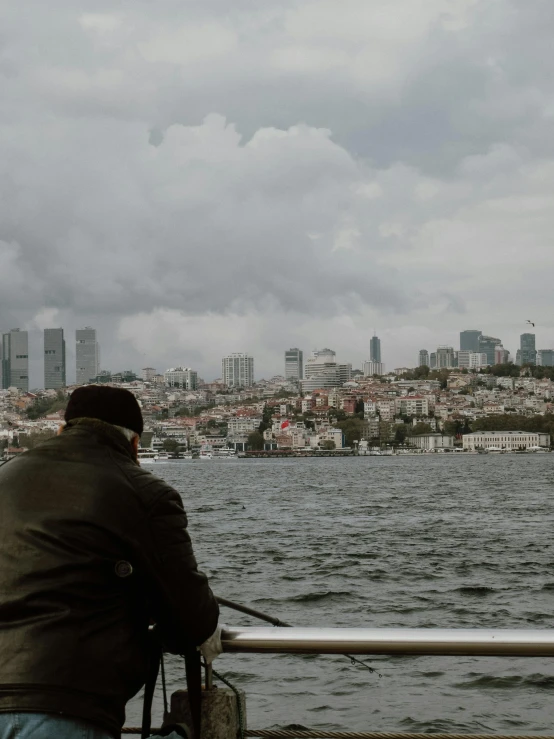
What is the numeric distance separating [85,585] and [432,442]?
148 metres

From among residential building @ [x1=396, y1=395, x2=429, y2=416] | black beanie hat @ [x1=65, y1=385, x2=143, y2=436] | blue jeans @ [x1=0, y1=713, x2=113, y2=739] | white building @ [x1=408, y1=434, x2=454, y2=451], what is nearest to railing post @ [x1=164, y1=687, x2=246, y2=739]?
blue jeans @ [x1=0, y1=713, x2=113, y2=739]

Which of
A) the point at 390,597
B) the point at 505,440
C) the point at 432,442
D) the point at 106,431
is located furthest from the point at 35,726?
the point at 432,442

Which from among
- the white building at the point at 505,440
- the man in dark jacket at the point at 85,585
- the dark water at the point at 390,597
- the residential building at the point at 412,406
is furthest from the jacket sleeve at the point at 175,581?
the residential building at the point at 412,406

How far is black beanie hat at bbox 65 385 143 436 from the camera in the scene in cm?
189

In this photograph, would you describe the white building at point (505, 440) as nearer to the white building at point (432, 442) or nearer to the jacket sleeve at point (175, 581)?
the white building at point (432, 442)

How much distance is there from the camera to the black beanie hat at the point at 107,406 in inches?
74.4

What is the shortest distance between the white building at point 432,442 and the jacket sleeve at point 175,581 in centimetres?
14701

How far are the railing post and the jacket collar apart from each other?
0.51m

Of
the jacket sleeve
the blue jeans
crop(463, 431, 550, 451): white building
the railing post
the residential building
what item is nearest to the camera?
the blue jeans

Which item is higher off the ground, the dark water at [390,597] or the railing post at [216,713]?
the railing post at [216,713]

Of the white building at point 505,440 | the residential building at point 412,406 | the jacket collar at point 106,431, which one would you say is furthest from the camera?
the residential building at point 412,406

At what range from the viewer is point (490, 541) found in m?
23.0

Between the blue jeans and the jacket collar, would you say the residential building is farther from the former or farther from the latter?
the blue jeans

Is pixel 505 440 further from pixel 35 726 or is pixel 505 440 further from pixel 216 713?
pixel 35 726
